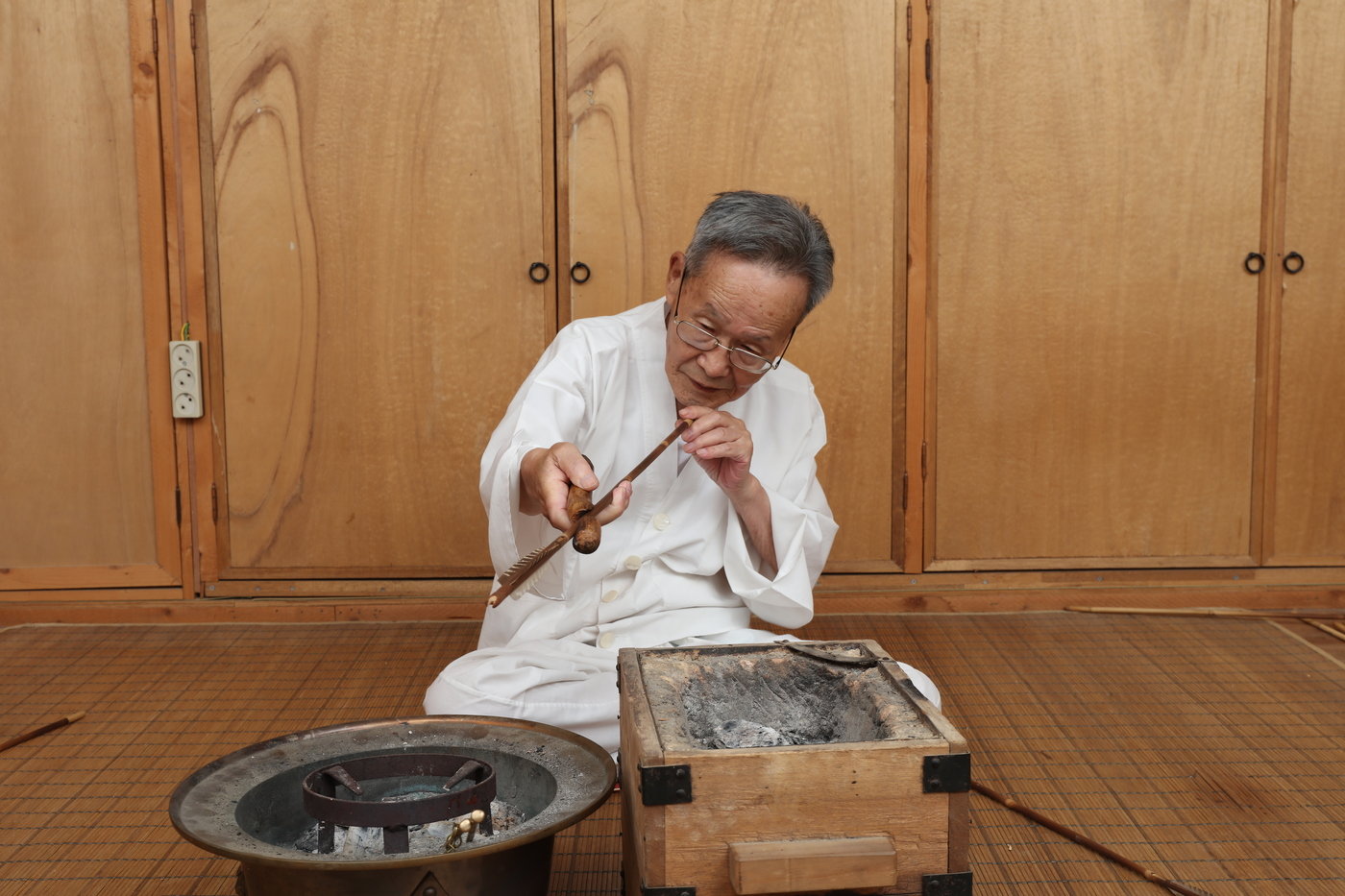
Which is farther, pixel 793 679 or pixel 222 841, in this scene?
pixel 793 679

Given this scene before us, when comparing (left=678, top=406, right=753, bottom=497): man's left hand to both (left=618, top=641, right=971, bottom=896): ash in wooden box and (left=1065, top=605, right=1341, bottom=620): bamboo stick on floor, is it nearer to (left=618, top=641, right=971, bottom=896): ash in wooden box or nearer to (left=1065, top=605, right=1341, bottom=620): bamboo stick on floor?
(left=618, top=641, right=971, bottom=896): ash in wooden box

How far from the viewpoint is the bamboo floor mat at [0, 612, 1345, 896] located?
1797 millimetres

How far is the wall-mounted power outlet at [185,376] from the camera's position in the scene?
3084mm

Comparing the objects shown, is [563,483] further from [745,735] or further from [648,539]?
[648,539]

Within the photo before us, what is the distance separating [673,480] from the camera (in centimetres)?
214

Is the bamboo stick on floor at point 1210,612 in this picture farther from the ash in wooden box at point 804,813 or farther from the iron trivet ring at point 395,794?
the iron trivet ring at point 395,794

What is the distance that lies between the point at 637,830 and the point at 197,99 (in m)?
2.42

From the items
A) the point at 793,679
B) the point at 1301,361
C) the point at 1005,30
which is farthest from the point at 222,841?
the point at 1301,361

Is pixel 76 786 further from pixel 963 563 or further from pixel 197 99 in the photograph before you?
pixel 963 563

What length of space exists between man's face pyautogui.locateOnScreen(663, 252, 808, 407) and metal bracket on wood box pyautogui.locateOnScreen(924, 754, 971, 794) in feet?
2.63

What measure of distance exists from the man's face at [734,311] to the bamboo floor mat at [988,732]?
0.76m

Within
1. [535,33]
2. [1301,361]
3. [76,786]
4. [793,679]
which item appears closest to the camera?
[793,679]

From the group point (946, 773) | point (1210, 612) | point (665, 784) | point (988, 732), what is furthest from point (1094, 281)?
point (665, 784)

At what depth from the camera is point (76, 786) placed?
2094 millimetres
